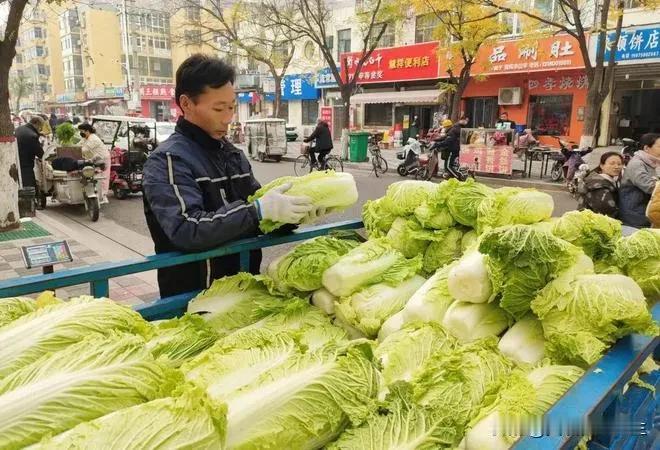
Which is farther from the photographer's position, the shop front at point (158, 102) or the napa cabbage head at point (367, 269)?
the shop front at point (158, 102)

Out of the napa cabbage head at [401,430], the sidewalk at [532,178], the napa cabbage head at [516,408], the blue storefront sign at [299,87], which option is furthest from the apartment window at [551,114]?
the napa cabbage head at [401,430]

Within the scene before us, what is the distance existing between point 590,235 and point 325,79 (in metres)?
29.2

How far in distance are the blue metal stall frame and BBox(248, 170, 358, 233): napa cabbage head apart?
0.24 m

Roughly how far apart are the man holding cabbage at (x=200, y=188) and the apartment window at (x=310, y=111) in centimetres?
3119

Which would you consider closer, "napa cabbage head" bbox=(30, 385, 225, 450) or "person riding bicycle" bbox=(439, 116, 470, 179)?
"napa cabbage head" bbox=(30, 385, 225, 450)

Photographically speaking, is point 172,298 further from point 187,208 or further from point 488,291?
point 488,291

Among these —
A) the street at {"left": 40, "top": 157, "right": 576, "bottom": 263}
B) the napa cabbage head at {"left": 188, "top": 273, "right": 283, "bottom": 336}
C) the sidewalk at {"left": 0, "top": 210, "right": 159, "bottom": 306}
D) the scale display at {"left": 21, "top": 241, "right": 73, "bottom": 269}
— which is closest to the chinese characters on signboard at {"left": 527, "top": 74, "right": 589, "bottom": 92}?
the street at {"left": 40, "top": 157, "right": 576, "bottom": 263}

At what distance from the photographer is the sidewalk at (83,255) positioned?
5527 mm

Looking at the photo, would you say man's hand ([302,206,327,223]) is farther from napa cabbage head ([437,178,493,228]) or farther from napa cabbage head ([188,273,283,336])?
napa cabbage head ([437,178,493,228])

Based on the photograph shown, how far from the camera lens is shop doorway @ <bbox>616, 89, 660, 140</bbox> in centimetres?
1961

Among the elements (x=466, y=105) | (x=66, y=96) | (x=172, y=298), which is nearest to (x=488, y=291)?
(x=172, y=298)

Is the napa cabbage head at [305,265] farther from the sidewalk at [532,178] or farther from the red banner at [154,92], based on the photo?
the red banner at [154,92]

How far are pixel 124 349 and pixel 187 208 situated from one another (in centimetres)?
90

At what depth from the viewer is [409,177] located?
15781mm
